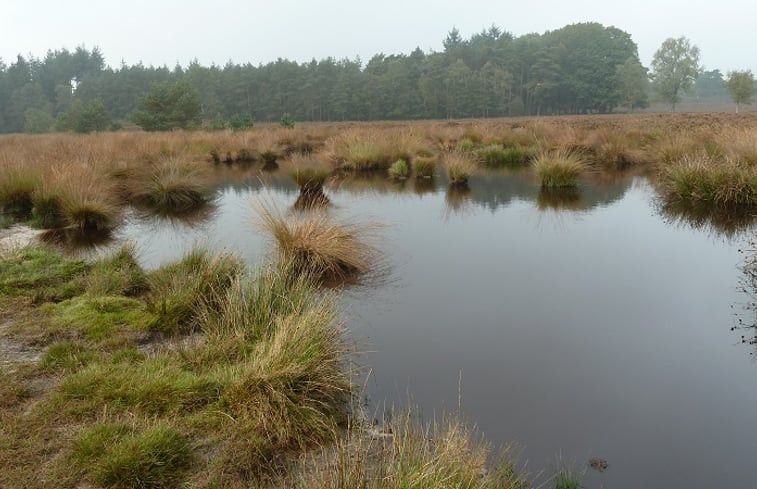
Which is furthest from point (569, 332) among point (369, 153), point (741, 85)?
point (741, 85)

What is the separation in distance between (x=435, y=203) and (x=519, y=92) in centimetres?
6291

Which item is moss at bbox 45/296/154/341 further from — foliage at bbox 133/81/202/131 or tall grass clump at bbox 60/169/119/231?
foliage at bbox 133/81/202/131

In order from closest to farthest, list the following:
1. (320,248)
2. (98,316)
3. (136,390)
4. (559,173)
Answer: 1. (136,390)
2. (98,316)
3. (320,248)
4. (559,173)

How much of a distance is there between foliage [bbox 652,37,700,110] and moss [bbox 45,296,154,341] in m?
72.0

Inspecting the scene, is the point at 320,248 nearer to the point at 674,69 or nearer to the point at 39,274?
the point at 39,274

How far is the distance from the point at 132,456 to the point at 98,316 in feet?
7.21

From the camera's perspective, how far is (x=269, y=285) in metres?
4.14

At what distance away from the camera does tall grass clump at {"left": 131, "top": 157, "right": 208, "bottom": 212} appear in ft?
33.4

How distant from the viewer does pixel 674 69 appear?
66062 millimetres

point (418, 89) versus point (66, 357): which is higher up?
point (418, 89)

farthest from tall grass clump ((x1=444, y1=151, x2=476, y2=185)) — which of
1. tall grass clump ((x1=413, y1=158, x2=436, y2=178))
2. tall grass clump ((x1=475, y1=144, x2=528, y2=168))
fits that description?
tall grass clump ((x1=475, y1=144, x2=528, y2=168))

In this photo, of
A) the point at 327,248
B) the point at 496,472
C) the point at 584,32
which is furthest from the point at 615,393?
the point at 584,32

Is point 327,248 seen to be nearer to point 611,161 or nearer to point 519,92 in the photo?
point 611,161

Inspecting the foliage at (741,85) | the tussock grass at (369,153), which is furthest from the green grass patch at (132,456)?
the foliage at (741,85)
